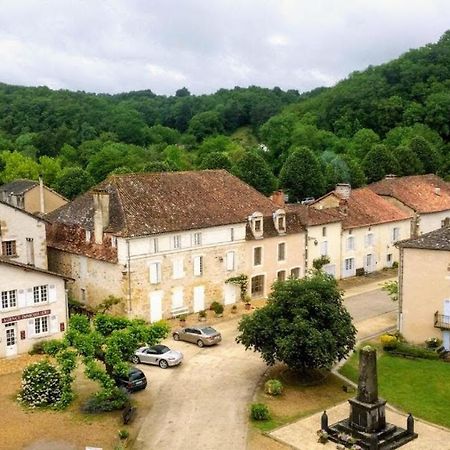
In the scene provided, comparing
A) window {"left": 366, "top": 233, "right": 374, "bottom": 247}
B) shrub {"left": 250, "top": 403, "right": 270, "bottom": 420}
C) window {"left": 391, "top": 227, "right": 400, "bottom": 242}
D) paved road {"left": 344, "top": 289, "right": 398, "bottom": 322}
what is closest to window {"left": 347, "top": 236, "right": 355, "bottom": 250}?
window {"left": 366, "top": 233, "right": 374, "bottom": 247}

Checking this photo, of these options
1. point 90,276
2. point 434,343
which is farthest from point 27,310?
point 434,343

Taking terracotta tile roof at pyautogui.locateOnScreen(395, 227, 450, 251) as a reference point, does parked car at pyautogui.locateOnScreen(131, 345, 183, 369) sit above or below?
below

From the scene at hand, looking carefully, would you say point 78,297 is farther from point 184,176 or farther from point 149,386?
point 149,386

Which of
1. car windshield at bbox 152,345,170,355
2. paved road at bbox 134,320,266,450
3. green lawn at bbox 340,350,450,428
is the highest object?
car windshield at bbox 152,345,170,355

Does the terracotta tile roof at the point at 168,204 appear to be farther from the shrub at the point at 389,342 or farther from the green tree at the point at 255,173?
the green tree at the point at 255,173

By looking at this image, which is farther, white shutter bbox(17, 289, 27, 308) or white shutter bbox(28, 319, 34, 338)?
white shutter bbox(28, 319, 34, 338)

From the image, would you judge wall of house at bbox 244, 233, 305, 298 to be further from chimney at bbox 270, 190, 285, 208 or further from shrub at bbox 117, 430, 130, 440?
shrub at bbox 117, 430, 130, 440

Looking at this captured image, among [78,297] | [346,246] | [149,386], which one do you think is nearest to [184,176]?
[78,297]
